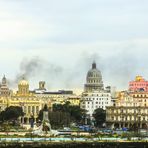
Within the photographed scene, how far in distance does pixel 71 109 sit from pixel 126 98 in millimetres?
13652

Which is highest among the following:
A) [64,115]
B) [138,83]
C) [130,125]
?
[138,83]

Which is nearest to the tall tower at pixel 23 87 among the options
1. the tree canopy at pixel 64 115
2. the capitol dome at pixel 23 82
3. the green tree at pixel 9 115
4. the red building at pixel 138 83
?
the capitol dome at pixel 23 82

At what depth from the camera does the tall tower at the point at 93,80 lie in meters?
183

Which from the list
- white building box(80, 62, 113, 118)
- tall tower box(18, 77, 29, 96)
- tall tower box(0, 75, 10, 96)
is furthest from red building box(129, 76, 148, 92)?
tall tower box(0, 75, 10, 96)

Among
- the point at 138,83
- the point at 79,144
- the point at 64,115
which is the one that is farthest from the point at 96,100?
the point at 79,144

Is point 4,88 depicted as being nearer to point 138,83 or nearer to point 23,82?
point 23,82

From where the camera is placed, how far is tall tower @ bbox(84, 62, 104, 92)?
7210 inches

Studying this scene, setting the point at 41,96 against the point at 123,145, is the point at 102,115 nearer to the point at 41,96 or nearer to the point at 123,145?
the point at 41,96

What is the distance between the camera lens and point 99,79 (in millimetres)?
184875

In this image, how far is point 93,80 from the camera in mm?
184750

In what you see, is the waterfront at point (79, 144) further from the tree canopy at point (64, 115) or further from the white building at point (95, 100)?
the white building at point (95, 100)

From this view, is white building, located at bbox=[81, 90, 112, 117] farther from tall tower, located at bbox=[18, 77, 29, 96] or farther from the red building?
tall tower, located at bbox=[18, 77, 29, 96]

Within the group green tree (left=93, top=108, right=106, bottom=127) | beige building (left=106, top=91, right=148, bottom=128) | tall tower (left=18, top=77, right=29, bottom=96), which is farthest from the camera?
tall tower (left=18, top=77, right=29, bottom=96)

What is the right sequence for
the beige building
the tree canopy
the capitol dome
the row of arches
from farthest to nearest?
the capitol dome, the beige building, the row of arches, the tree canopy
